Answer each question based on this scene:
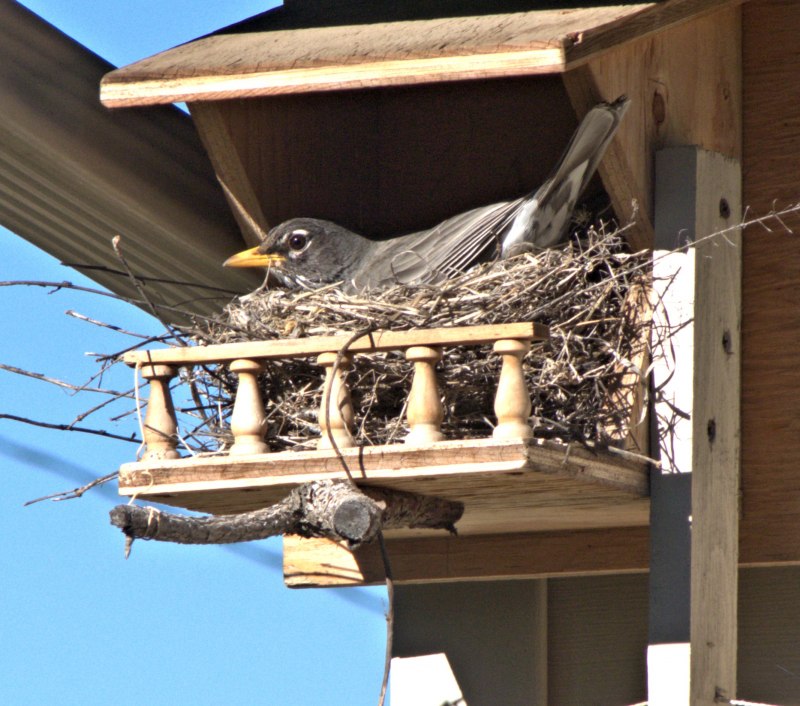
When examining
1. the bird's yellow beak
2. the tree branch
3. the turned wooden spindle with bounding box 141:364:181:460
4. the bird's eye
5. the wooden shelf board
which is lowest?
the tree branch

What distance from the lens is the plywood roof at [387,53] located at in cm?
260

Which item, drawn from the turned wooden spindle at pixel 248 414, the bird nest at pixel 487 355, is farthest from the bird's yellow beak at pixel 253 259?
the turned wooden spindle at pixel 248 414

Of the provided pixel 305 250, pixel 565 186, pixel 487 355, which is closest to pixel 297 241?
pixel 305 250

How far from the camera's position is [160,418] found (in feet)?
8.83

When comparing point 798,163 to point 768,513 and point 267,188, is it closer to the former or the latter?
point 768,513

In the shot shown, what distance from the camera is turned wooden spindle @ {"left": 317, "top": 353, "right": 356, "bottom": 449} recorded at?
2557 millimetres

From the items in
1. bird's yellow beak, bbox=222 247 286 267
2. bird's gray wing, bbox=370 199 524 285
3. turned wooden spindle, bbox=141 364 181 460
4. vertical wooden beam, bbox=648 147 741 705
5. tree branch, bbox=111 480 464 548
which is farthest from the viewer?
bird's yellow beak, bbox=222 247 286 267

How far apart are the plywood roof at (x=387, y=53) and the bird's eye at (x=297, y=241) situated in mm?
517

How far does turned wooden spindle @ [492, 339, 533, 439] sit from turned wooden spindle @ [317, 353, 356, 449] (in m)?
0.24

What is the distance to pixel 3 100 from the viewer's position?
9.55 feet

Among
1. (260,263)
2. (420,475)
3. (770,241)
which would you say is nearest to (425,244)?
(260,263)

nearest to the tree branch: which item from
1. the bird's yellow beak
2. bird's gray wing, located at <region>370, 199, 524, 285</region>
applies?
bird's gray wing, located at <region>370, 199, 524, 285</region>

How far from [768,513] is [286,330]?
943 mm

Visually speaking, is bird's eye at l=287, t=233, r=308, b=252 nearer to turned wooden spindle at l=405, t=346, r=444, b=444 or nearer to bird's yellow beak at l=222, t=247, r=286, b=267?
bird's yellow beak at l=222, t=247, r=286, b=267
